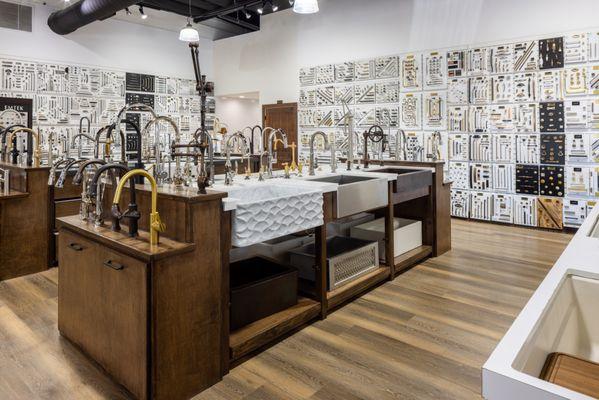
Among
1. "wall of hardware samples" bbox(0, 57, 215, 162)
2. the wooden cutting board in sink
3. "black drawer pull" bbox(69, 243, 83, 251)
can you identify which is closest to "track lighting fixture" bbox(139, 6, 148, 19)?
"wall of hardware samples" bbox(0, 57, 215, 162)

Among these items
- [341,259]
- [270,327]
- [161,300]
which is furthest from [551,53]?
[161,300]

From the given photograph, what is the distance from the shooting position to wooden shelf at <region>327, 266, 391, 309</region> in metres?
3.17

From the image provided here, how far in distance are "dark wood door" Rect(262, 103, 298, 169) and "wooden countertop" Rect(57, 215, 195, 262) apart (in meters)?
6.71

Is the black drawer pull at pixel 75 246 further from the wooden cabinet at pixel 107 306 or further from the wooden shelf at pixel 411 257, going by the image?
the wooden shelf at pixel 411 257

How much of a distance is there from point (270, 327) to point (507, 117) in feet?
17.6

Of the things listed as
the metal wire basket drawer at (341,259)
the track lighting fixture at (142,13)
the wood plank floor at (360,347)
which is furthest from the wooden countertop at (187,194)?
the track lighting fixture at (142,13)

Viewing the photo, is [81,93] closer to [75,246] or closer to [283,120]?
[283,120]

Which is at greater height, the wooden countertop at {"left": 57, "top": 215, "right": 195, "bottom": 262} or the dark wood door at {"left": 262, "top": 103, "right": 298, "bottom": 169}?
the dark wood door at {"left": 262, "top": 103, "right": 298, "bottom": 169}

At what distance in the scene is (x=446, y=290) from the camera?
3.60 metres

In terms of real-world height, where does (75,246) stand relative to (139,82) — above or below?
below

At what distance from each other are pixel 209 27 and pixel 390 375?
9.12 meters

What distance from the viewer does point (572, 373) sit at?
107 cm

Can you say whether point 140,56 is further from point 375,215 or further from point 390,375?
point 390,375

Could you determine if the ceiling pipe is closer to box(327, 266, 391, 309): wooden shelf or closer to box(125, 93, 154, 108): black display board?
box(125, 93, 154, 108): black display board
